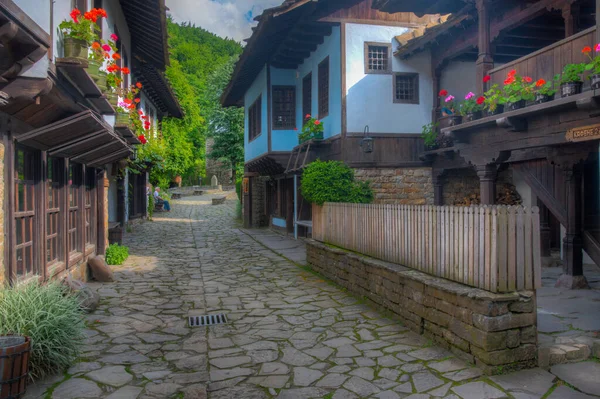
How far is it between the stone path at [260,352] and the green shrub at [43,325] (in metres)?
0.16

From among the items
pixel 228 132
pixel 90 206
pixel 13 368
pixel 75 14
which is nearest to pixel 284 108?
pixel 90 206

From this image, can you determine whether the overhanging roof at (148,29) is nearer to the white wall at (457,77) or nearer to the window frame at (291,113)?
the window frame at (291,113)

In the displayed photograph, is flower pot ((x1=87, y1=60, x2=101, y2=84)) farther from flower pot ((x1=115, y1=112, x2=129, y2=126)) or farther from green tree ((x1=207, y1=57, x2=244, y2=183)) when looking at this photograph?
green tree ((x1=207, y1=57, x2=244, y2=183))

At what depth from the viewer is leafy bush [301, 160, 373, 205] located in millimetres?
10641

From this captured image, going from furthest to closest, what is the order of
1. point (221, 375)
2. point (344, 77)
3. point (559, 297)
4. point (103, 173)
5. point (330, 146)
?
point (330, 146), point (344, 77), point (103, 173), point (559, 297), point (221, 375)

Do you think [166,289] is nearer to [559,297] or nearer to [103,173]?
[103,173]

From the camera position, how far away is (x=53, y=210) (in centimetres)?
731

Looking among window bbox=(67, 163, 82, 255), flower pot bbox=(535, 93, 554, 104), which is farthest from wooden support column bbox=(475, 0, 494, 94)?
window bbox=(67, 163, 82, 255)

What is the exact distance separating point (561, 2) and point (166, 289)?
8.35 meters

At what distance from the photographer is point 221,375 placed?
4.31m

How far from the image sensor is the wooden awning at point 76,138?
226 inches

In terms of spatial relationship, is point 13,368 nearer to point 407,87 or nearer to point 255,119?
point 407,87

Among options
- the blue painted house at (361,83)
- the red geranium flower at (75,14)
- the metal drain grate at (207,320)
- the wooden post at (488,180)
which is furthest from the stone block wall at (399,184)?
the red geranium flower at (75,14)

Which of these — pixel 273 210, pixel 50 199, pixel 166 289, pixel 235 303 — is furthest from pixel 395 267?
pixel 273 210
